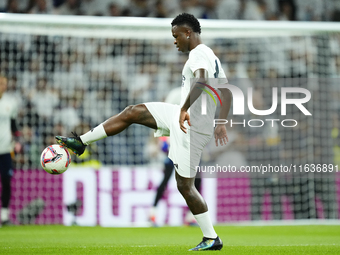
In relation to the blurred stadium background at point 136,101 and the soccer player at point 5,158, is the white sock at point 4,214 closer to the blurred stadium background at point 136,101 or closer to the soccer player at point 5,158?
the soccer player at point 5,158

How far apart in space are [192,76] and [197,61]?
217 millimetres

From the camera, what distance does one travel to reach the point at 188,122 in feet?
15.4

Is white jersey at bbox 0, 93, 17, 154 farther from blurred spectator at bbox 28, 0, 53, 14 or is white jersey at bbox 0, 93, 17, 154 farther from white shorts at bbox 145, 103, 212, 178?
blurred spectator at bbox 28, 0, 53, 14

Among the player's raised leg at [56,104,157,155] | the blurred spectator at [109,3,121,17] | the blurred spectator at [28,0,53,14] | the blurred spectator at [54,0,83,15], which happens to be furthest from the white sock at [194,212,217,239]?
the blurred spectator at [54,0,83,15]

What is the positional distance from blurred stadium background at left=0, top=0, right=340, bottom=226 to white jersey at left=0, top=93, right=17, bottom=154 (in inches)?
38.1

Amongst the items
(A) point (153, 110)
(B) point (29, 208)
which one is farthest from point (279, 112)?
(A) point (153, 110)

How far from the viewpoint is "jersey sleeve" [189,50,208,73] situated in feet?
15.3

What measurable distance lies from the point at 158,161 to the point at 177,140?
19.6 feet

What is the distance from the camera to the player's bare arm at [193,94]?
15.1 ft

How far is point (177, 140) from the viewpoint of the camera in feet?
15.9

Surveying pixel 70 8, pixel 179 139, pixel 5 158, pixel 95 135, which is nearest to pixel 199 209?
pixel 179 139

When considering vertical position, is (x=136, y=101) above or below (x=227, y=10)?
below

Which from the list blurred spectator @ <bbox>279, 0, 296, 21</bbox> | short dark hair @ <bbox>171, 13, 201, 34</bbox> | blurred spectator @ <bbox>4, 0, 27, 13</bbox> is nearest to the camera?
short dark hair @ <bbox>171, 13, 201, 34</bbox>

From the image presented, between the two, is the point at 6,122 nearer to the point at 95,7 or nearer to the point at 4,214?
the point at 4,214
